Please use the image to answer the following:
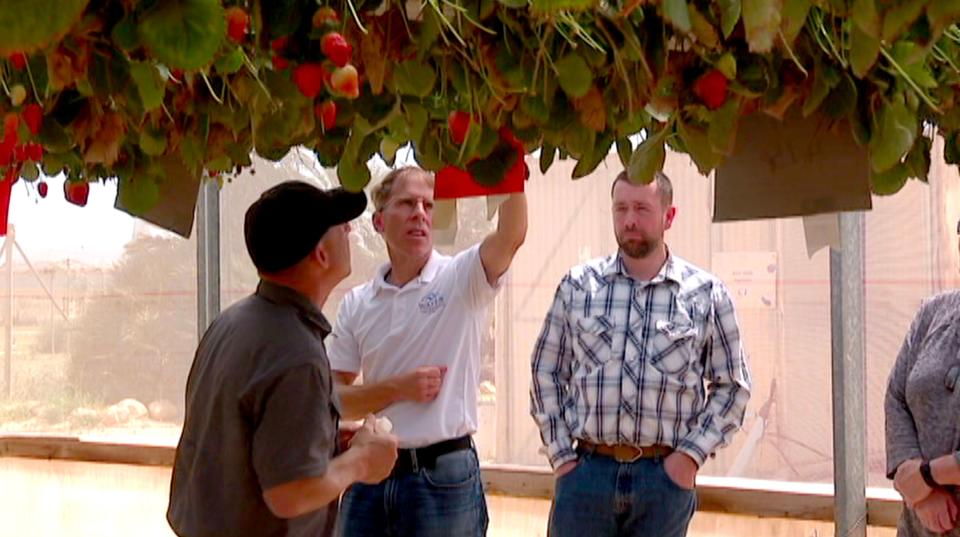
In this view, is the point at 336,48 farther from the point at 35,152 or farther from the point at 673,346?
the point at 673,346

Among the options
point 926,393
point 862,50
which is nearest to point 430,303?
point 926,393

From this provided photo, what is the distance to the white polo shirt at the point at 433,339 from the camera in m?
2.55

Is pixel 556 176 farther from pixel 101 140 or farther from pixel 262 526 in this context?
pixel 101 140

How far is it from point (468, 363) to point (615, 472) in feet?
1.32

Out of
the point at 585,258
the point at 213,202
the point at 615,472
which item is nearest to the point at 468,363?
the point at 615,472

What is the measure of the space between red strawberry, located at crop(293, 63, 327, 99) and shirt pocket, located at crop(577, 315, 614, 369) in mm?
1582

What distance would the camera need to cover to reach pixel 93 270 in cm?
417

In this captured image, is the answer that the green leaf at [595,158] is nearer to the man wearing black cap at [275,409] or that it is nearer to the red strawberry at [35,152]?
the man wearing black cap at [275,409]

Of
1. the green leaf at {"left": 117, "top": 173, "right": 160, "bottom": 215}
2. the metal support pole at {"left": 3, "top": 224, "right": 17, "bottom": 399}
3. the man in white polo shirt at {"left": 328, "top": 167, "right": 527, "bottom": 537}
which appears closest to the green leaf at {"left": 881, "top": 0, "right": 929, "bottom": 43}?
the green leaf at {"left": 117, "top": 173, "right": 160, "bottom": 215}

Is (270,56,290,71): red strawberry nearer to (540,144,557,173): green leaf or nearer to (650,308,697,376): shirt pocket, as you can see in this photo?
(540,144,557,173): green leaf

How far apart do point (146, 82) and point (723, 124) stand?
1.80ft

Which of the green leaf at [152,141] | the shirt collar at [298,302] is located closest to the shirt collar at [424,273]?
the shirt collar at [298,302]

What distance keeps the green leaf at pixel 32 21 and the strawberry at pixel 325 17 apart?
381 millimetres

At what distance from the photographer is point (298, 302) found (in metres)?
1.85
